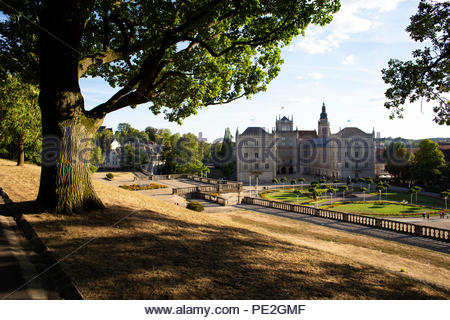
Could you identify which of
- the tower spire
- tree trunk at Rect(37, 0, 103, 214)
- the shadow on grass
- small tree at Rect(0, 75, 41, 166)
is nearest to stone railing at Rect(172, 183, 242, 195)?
small tree at Rect(0, 75, 41, 166)

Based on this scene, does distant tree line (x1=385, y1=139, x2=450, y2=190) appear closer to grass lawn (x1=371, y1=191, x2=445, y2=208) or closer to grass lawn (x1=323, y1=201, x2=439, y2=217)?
grass lawn (x1=371, y1=191, x2=445, y2=208)

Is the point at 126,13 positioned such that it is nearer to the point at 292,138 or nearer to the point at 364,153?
the point at 364,153

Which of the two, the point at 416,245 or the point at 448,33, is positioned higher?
the point at 448,33

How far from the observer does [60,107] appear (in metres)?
8.00

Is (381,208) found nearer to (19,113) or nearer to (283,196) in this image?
(283,196)

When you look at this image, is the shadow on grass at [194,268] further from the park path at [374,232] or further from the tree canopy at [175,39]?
the park path at [374,232]

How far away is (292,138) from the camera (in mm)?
79438

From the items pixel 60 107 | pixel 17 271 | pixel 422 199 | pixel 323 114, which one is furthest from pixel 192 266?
pixel 323 114

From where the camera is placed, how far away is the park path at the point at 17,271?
156 inches

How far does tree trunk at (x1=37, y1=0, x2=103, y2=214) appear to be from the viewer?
7953mm

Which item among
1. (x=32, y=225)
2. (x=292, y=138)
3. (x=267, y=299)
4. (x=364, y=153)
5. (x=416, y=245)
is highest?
(x=292, y=138)

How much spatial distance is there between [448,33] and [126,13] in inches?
456

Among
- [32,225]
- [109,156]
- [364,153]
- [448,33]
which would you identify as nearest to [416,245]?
[448,33]

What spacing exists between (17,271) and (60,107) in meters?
5.20
